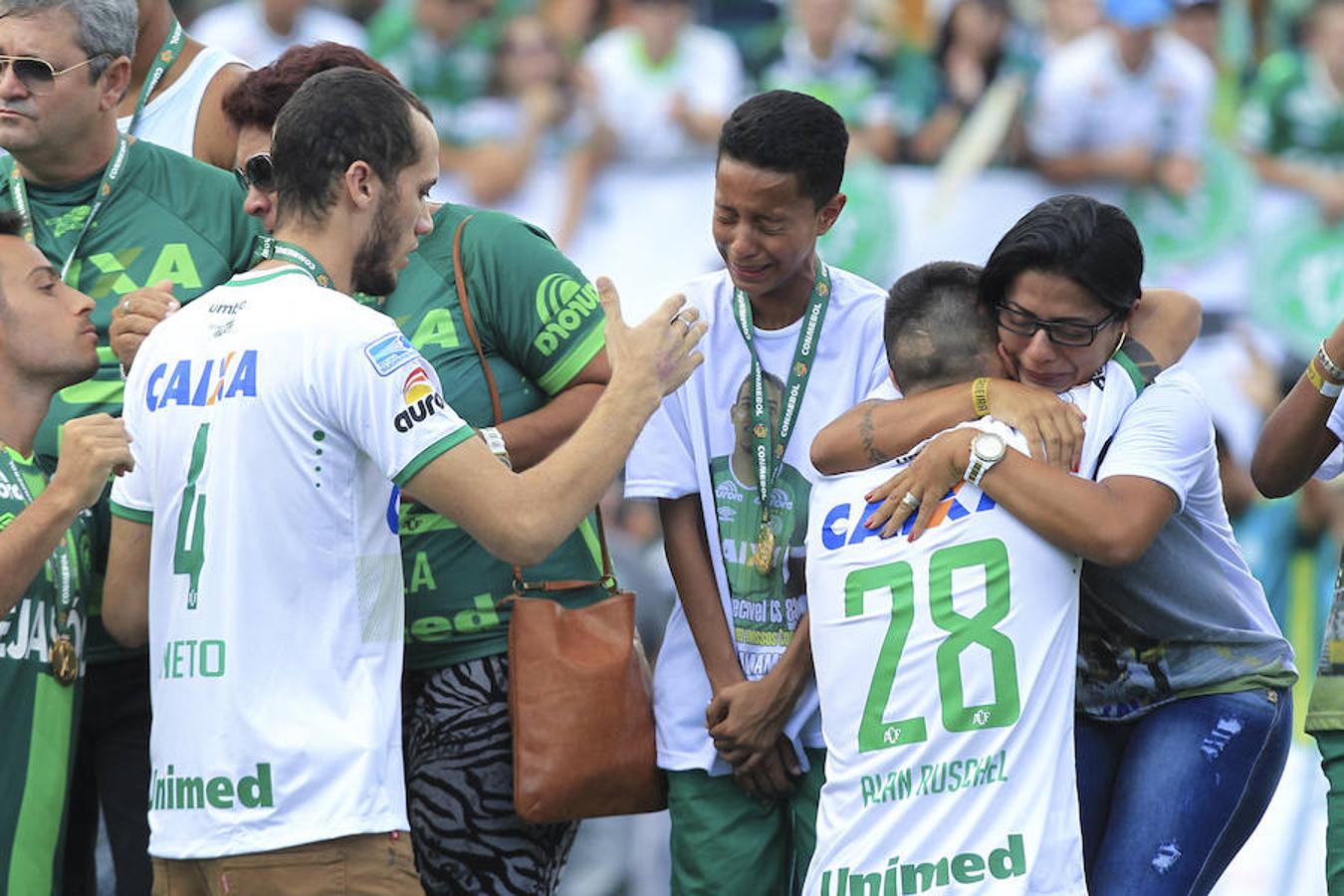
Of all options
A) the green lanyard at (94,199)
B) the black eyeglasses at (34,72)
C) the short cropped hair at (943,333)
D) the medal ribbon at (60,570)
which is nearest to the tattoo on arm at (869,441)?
the short cropped hair at (943,333)

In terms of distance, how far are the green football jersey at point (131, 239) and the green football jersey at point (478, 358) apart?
0.50 m

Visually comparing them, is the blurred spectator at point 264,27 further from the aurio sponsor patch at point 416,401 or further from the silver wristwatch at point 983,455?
the silver wristwatch at point 983,455

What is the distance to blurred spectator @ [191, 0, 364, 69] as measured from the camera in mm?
11297

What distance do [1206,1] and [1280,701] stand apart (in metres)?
7.92

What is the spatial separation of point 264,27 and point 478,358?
7182mm

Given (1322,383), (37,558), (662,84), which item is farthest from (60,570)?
(662,84)

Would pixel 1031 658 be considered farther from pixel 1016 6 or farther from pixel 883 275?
pixel 1016 6

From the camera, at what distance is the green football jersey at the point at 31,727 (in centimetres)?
440

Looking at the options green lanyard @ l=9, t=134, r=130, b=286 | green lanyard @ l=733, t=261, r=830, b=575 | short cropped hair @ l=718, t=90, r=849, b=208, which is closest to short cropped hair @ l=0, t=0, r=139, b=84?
green lanyard @ l=9, t=134, r=130, b=286

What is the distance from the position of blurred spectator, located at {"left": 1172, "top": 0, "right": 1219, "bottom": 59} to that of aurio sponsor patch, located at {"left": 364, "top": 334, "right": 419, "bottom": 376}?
8401mm

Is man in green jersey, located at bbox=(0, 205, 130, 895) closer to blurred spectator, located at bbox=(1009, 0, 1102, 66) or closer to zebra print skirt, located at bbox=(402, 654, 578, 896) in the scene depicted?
zebra print skirt, located at bbox=(402, 654, 578, 896)

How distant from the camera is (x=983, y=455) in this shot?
401 cm

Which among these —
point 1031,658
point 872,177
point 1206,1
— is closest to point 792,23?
point 872,177

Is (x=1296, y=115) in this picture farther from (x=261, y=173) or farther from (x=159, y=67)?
(x=261, y=173)
